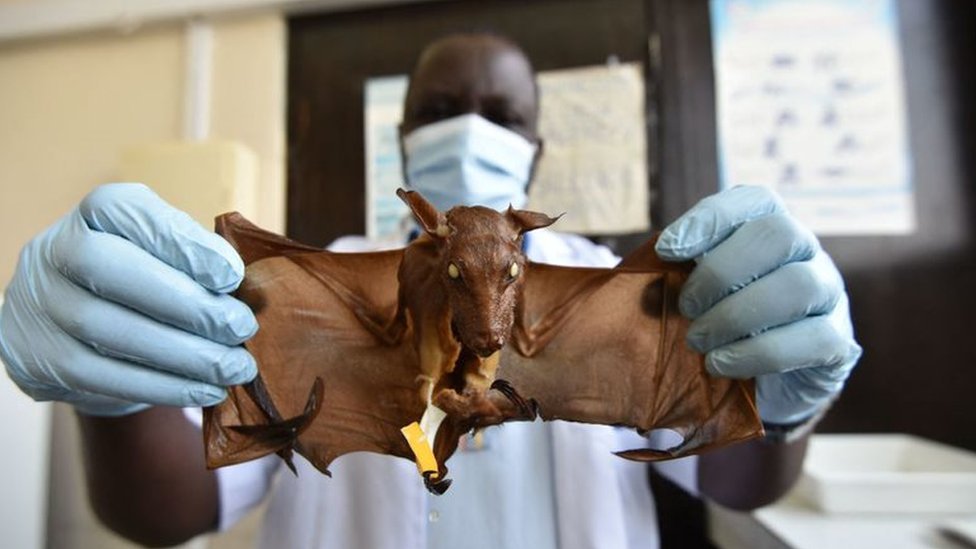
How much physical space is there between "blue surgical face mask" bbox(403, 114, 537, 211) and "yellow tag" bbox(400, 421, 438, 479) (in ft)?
1.89

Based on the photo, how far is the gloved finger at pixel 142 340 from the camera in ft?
2.34

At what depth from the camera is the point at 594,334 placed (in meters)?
0.79

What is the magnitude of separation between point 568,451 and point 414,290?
48 centimetres

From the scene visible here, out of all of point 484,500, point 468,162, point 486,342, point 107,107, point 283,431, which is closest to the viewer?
point 486,342

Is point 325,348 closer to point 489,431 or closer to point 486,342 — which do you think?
point 486,342

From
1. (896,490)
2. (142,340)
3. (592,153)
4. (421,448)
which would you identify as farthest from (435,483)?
(592,153)

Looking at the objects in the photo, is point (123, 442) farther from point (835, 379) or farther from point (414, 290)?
point (835, 379)

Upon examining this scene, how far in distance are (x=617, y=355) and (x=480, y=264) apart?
11.1 inches

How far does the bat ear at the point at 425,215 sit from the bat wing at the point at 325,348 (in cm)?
13

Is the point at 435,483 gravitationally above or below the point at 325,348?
below

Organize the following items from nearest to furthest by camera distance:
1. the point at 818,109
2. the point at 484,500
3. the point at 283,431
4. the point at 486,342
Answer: the point at 486,342 → the point at 283,431 → the point at 484,500 → the point at 818,109

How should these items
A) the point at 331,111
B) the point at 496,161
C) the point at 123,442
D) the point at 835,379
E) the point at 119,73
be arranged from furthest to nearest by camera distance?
1. the point at 119,73
2. the point at 331,111
3. the point at 496,161
4. the point at 123,442
5. the point at 835,379

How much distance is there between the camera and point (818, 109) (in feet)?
5.58

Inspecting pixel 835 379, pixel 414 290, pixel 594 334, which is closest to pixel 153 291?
pixel 414 290
